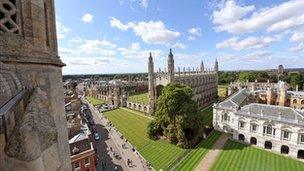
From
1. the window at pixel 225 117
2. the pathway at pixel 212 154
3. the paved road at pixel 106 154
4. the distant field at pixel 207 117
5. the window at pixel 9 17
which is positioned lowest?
the paved road at pixel 106 154

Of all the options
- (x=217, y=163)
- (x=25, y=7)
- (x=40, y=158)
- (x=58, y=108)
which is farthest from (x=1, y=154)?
(x=217, y=163)

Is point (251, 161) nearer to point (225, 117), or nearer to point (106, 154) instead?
point (225, 117)

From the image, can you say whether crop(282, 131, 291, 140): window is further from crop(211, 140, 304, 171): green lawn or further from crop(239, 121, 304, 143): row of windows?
crop(211, 140, 304, 171): green lawn

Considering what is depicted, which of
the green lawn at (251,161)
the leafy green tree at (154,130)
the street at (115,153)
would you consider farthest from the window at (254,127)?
the street at (115,153)

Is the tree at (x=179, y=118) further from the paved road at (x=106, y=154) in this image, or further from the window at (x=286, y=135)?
the window at (x=286, y=135)

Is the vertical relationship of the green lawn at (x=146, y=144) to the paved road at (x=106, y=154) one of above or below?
above

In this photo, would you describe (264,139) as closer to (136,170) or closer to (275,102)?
(136,170)
